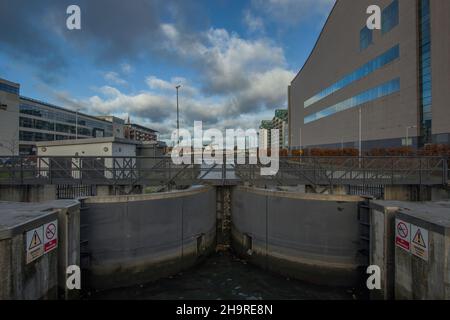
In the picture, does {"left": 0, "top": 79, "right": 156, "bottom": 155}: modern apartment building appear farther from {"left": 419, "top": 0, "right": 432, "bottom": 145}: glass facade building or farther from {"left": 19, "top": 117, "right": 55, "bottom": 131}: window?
{"left": 419, "top": 0, "right": 432, "bottom": 145}: glass facade building

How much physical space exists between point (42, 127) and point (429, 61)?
303ft

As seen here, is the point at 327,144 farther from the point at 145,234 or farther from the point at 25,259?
the point at 25,259

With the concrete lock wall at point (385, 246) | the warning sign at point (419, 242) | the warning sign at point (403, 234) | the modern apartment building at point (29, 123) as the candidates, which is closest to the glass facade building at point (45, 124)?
the modern apartment building at point (29, 123)

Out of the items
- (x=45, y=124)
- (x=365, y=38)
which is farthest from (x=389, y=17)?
(x=45, y=124)

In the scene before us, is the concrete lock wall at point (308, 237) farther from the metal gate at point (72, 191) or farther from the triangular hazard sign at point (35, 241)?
the metal gate at point (72, 191)

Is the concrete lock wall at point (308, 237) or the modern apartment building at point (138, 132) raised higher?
the modern apartment building at point (138, 132)

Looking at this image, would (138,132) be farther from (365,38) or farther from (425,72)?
(425,72)

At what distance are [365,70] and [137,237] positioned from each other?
165ft

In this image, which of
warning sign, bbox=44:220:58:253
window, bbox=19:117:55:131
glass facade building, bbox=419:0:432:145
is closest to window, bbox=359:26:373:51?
glass facade building, bbox=419:0:432:145

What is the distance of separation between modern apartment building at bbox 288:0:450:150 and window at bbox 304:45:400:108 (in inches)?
6.0

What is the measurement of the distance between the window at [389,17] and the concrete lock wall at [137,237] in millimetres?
45243

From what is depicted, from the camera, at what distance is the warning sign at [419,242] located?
21.6ft

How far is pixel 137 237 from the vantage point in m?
10.3

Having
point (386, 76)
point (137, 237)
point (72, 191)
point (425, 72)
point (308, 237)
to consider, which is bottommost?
point (308, 237)
